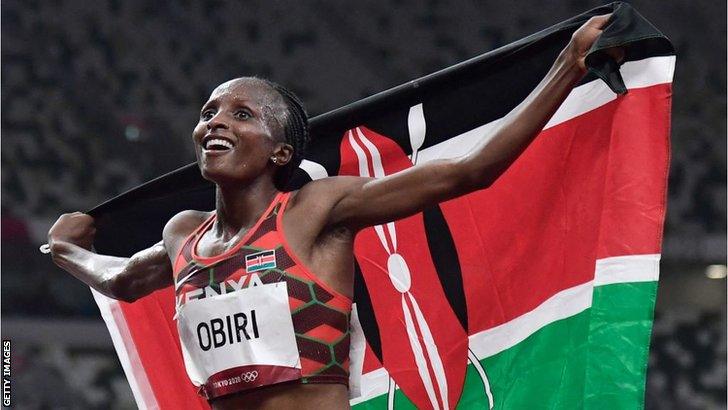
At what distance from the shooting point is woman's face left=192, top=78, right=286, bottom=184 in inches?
107

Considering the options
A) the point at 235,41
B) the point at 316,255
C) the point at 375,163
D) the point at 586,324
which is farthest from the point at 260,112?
the point at 235,41

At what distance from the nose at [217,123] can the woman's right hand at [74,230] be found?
41.1 inches

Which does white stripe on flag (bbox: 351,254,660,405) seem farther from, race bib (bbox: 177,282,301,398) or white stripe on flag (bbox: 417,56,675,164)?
race bib (bbox: 177,282,301,398)

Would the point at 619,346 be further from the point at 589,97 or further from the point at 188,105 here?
the point at 188,105

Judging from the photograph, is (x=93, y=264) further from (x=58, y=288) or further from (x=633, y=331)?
(x=58, y=288)

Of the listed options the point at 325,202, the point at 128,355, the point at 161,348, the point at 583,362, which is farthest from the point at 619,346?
the point at 128,355

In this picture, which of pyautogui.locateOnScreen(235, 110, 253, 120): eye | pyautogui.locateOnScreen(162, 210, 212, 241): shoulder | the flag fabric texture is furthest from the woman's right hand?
pyautogui.locateOnScreen(235, 110, 253, 120): eye

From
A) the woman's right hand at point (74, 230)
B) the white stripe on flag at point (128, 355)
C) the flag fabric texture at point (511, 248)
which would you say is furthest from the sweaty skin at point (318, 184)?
the white stripe on flag at point (128, 355)

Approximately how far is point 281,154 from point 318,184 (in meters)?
0.14

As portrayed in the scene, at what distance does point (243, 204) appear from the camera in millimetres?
2762

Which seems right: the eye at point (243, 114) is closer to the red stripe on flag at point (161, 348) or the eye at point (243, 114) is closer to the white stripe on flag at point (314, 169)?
the white stripe on flag at point (314, 169)

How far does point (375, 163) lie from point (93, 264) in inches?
35.4

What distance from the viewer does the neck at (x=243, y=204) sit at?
2.75 m

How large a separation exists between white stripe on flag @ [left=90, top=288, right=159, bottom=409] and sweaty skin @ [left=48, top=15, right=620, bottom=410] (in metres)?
0.87
